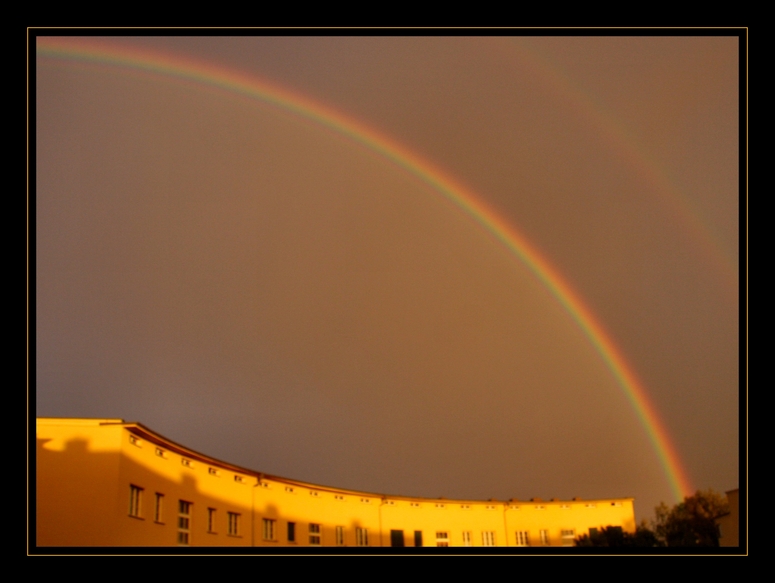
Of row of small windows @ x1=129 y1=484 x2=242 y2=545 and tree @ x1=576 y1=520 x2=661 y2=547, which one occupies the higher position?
row of small windows @ x1=129 y1=484 x2=242 y2=545

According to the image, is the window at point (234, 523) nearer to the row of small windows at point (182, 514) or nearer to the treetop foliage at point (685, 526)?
the row of small windows at point (182, 514)

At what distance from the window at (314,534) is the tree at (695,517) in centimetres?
1422

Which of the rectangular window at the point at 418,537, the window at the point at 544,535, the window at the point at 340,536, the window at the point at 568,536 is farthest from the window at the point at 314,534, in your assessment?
the window at the point at 568,536

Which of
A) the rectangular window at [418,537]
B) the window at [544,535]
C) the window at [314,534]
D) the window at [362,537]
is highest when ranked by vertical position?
the window at [314,534]

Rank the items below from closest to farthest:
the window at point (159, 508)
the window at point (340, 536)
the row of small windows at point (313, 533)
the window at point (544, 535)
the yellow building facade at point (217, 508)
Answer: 1. the yellow building facade at point (217, 508)
2. the window at point (159, 508)
3. the row of small windows at point (313, 533)
4. the window at point (340, 536)
5. the window at point (544, 535)

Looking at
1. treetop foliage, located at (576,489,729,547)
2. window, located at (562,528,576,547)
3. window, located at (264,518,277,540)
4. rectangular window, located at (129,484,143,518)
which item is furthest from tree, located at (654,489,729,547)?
rectangular window, located at (129,484,143,518)

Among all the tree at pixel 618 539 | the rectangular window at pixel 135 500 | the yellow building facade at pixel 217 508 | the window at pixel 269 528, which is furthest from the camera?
the tree at pixel 618 539

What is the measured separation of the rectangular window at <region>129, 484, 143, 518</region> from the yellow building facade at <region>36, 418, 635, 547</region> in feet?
0.08

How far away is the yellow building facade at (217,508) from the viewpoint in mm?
17109

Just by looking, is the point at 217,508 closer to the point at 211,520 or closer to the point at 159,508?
the point at 211,520

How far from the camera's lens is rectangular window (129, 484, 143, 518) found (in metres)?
17.7

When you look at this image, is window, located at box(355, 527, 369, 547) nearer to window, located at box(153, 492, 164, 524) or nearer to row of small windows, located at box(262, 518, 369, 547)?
row of small windows, located at box(262, 518, 369, 547)
